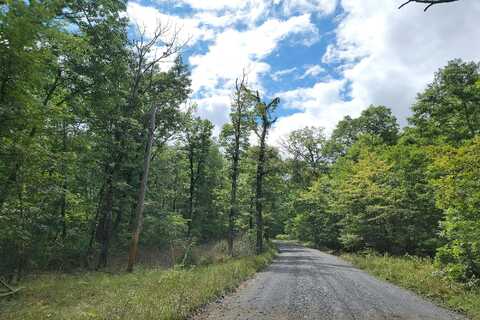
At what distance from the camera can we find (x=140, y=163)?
21781 mm

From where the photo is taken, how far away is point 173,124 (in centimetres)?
2500

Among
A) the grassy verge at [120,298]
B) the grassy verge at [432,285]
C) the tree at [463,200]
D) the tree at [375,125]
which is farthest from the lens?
the tree at [375,125]

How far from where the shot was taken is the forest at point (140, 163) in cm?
855

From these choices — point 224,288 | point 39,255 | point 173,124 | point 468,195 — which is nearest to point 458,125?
point 468,195

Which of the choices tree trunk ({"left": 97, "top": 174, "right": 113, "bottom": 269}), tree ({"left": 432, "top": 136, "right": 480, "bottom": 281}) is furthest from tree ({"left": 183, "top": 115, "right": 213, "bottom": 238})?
tree ({"left": 432, "top": 136, "right": 480, "bottom": 281})

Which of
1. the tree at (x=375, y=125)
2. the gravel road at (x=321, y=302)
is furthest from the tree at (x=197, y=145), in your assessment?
the gravel road at (x=321, y=302)

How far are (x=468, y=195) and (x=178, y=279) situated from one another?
10.0 m

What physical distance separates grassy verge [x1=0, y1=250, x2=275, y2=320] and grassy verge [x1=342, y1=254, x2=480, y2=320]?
21.2ft

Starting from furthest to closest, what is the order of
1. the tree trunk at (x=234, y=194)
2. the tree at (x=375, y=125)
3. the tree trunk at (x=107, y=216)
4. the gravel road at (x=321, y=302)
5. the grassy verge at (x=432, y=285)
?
the tree at (x=375, y=125) → the tree trunk at (x=234, y=194) → the tree trunk at (x=107, y=216) → the grassy verge at (x=432, y=285) → the gravel road at (x=321, y=302)

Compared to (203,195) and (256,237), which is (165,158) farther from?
(203,195)

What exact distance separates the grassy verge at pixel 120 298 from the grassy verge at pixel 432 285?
6452 mm

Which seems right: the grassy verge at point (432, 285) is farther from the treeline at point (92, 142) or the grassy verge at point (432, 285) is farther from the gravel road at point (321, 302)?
the treeline at point (92, 142)

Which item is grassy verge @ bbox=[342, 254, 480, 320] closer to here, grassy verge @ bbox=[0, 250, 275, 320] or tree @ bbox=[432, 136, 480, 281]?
tree @ bbox=[432, 136, 480, 281]

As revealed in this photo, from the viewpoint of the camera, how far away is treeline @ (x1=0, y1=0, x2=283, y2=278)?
6.89 metres
